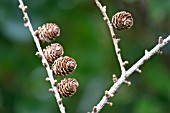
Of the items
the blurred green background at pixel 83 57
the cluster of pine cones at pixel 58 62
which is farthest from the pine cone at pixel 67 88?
the blurred green background at pixel 83 57

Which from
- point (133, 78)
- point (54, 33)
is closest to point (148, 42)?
point (133, 78)

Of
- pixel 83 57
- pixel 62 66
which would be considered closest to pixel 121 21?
pixel 62 66

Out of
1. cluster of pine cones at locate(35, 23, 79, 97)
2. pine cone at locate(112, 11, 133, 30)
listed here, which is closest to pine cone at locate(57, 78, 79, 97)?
cluster of pine cones at locate(35, 23, 79, 97)

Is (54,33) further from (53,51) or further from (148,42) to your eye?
(148,42)

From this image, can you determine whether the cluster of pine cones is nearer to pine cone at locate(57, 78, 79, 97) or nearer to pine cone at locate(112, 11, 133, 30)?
pine cone at locate(57, 78, 79, 97)

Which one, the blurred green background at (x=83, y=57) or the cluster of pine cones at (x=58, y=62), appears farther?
the blurred green background at (x=83, y=57)

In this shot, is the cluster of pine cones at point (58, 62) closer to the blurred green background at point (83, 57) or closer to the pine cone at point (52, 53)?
the pine cone at point (52, 53)
